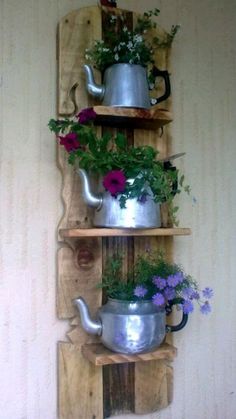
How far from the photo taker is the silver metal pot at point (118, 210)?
36.6 inches

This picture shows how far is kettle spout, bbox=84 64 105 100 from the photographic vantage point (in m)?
1.02

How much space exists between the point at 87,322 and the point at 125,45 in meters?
0.64

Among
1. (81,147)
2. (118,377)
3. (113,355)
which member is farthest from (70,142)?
(118,377)

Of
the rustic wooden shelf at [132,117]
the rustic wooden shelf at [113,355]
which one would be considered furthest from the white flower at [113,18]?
the rustic wooden shelf at [113,355]

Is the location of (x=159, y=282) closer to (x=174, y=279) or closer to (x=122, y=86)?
(x=174, y=279)

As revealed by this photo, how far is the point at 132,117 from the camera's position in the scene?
101 centimetres

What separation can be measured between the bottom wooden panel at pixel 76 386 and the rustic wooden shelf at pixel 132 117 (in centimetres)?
54

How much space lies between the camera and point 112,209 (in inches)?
36.9

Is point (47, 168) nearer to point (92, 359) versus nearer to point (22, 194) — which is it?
point (22, 194)

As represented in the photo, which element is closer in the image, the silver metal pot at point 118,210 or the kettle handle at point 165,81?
the silver metal pot at point 118,210

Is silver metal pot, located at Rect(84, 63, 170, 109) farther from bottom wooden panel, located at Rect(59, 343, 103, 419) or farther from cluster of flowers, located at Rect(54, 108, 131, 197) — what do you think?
Result: bottom wooden panel, located at Rect(59, 343, 103, 419)

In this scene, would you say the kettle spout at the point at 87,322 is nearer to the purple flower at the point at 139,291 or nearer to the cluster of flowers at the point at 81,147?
the purple flower at the point at 139,291

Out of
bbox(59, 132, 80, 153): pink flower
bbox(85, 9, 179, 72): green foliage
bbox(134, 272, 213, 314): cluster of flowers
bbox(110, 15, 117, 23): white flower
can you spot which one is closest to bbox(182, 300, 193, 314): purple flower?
bbox(134, 272, 213, 314): cluster of flowers

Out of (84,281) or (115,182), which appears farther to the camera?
(84,281)
